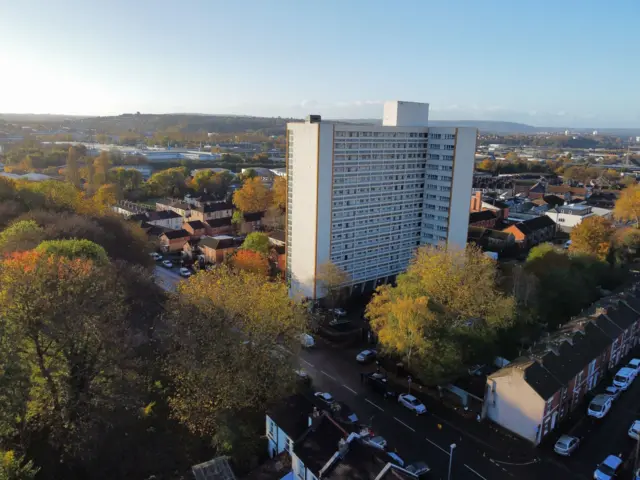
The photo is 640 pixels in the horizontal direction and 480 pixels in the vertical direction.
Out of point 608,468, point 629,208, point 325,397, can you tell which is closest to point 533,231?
point 629,208

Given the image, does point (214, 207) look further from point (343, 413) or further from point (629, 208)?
point (629, 208)

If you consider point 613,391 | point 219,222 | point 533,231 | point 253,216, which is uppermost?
point 253,216

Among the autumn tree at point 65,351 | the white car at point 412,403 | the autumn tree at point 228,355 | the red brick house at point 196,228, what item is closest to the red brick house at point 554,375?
the white car at point 412,403

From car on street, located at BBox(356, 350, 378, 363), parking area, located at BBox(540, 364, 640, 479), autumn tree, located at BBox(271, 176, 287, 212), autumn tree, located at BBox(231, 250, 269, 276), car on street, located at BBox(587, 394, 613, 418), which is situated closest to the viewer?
parking area, located at BBox(540, 364, 640, 479)

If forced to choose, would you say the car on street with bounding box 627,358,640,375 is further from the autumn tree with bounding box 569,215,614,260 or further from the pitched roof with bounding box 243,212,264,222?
the pitched roof with bounding box 243,212,264,222

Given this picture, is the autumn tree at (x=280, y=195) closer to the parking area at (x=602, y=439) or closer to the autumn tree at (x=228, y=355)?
the autumn tree at (x=228, y=355)

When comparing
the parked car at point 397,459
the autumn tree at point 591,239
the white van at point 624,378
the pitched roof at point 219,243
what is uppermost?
the autumn tree at point 591,239

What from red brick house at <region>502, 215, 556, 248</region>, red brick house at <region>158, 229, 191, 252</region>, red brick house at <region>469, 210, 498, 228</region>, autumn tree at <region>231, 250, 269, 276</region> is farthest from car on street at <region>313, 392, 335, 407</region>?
red brick house at <region>469, 210, 498, 228</region>
